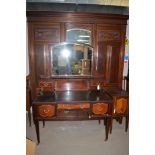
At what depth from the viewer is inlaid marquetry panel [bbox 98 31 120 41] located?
11.0 feet

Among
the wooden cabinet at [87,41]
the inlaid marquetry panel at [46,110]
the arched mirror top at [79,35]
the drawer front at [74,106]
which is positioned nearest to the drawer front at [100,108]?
the drawer front at [74,106]

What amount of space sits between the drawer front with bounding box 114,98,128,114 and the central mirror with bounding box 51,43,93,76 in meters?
1.00

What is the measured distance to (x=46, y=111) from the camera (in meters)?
2.43

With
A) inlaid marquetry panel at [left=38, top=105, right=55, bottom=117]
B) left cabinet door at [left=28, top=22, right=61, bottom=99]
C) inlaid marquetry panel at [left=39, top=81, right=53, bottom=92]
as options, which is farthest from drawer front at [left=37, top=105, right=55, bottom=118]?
left cabinet door at [left=28, top=22, right=61, bottom=99]

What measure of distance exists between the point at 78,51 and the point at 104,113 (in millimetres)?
1455

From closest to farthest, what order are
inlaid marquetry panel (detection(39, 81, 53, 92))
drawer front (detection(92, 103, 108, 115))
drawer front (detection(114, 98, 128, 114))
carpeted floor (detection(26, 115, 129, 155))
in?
carpeted floor (detection(26, 115, 129, 155)), drawer front (detection(92, 103, 108, 115)), drawer front (detection(114, 98, 128, 114)), inlaid marquetry panel (detection(39, 81, 53, 92))

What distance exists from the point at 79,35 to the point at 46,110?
65.9 inches

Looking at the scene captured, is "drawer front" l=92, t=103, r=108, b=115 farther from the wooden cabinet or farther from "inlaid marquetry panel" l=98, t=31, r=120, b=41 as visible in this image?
"inlaid marquetry panel" l=98, t=31, r=120, b=41

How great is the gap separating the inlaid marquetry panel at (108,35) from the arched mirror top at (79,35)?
0.22 metres

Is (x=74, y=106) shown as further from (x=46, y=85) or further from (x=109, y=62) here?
(x=109, y=62)

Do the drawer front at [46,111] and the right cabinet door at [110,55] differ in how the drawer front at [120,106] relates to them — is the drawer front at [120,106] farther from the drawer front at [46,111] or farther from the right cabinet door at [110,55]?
the drawer front at [46,111]
